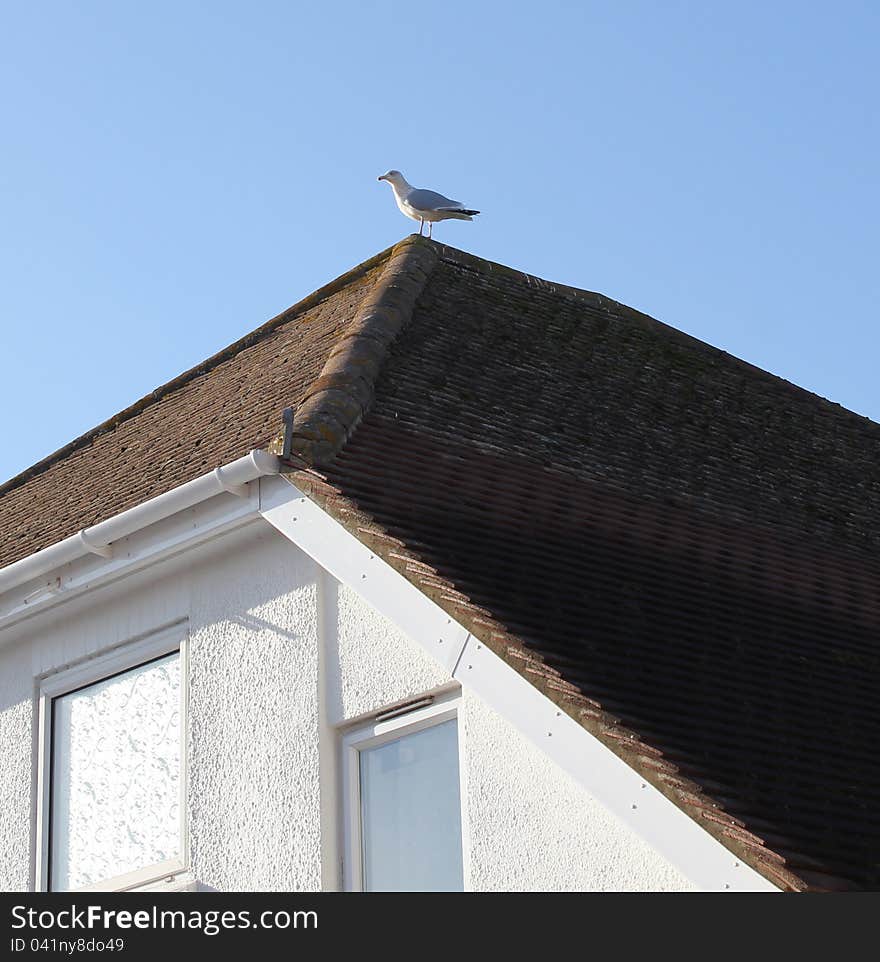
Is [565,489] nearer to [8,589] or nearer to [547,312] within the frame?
[8,589]

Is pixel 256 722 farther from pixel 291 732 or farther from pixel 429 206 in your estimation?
pixel 429 206

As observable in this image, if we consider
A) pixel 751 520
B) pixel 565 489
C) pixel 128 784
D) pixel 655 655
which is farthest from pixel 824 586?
pixel 128 784

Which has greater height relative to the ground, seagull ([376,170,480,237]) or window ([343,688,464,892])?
seagull ([376,170,480,237])

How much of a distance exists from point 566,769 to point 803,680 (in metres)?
1.72

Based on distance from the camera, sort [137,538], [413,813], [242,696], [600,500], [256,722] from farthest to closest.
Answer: [600,500] → [137,538] → [242,696] → [256,722] → [413,813]

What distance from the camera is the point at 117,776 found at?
30.5 feet

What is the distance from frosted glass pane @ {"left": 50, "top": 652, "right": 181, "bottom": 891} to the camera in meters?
9.00

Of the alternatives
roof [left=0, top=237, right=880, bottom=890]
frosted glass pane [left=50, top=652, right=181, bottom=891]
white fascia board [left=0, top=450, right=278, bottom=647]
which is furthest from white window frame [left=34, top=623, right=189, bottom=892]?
roof [left=0, top=237, right=880, bottom=890]

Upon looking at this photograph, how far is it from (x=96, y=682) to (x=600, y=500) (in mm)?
3012

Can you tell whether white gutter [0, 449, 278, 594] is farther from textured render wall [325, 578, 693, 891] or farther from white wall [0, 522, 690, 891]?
textured render wall [325, 578, 693, 891]

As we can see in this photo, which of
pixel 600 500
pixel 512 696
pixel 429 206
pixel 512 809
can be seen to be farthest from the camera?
pixel 429 206

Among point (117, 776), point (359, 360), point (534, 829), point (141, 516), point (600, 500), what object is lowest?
point (534, 829)

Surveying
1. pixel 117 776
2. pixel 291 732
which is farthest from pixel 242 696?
pixel 117 776

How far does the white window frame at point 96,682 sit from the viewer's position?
8.77 metres
